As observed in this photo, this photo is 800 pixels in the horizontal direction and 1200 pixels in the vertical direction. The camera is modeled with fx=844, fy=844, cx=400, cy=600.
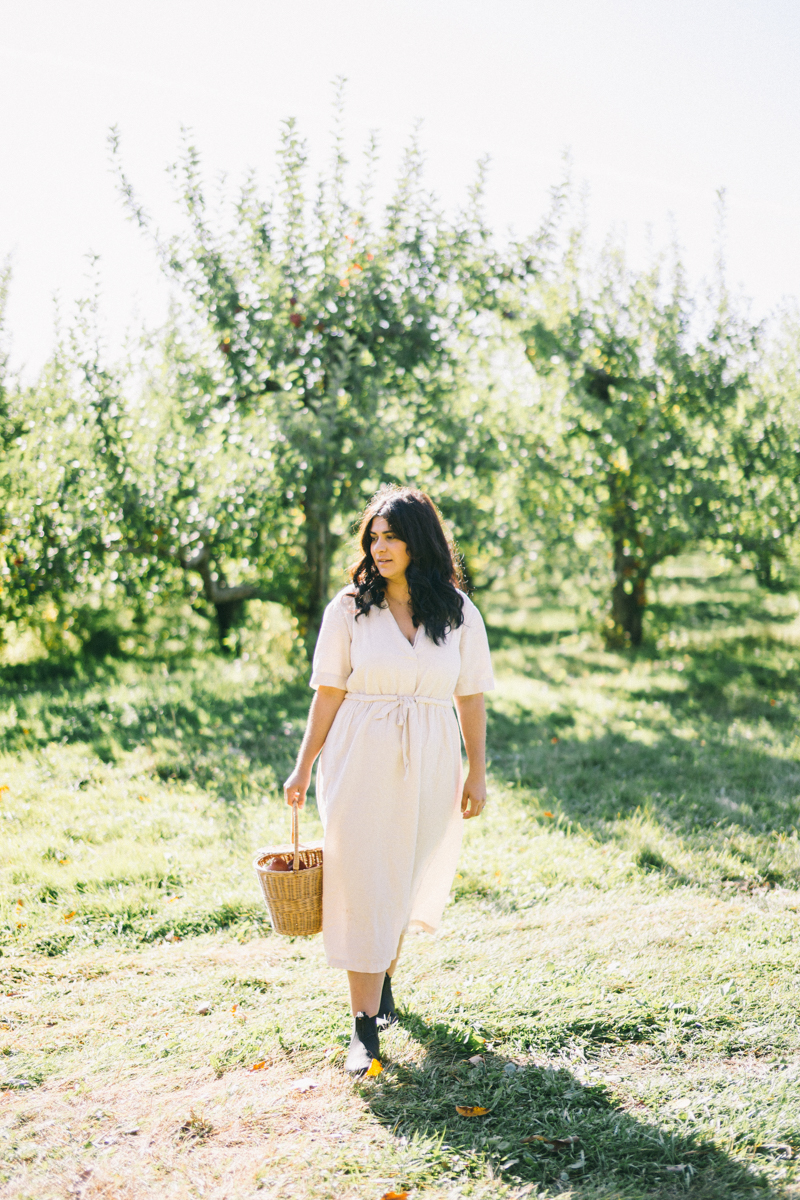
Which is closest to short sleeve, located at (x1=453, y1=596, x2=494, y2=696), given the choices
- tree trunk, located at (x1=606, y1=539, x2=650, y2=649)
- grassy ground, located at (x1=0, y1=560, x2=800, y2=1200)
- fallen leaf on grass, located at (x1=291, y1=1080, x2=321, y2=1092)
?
grassy ground, located at (x1=0, y1=560, x2=800, y2=1200)

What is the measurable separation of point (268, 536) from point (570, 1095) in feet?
25.9

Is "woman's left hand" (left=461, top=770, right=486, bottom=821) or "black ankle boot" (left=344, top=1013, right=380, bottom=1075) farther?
"woman's left hand" (left=461, top=770, right=486, bottom=821)

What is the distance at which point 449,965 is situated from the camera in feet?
13.7

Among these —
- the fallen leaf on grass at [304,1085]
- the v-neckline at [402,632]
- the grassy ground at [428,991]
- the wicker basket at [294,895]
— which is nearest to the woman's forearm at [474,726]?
the v-neckline at [402,632]

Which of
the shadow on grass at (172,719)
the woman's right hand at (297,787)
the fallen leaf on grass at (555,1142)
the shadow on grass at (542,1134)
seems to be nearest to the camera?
the shadow on grass at (542,1134)

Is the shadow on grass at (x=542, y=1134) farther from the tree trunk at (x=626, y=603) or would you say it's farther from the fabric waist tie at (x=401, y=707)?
the tree trunk at (x=626, y=603)

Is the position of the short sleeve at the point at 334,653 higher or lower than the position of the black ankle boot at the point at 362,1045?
higher

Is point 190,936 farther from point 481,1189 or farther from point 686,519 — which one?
point 686,519

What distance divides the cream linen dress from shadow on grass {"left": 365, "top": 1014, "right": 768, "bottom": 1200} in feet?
1.62

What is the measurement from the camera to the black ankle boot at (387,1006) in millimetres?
3637

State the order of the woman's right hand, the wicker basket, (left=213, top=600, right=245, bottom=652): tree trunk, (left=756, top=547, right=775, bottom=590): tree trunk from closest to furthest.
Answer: the wicker basket, the woman's right hand, (left=756, top=547, right=775, bottom=590): tree trunk, (left=213, top=600, right=245, bottom=652): tree trunk

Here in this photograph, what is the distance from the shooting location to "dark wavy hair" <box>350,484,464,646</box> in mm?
3551

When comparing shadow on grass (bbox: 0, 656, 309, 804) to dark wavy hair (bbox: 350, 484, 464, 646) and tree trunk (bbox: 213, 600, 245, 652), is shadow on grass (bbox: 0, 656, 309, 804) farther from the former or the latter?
dark wavy hair (bbox: 350, 484, 464, 646)

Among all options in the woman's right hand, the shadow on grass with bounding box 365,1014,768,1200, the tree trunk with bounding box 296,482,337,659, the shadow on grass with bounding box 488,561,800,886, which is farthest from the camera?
the tree trunk with bounding box 296,482,337,659
